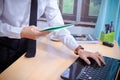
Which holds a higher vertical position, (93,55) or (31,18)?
(31,18)

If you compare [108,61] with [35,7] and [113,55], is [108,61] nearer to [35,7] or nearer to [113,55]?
[113,55]

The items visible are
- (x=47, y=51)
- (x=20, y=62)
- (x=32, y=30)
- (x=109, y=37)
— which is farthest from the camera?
(x=109, y=37)

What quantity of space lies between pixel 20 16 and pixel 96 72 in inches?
24.3

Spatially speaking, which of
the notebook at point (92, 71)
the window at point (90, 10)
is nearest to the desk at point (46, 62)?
the notebook at point (92, 71)

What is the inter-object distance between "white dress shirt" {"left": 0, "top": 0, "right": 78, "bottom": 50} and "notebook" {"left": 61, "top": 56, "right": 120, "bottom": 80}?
23 centimetres

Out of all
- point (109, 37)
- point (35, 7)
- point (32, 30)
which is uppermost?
point (35, 7)

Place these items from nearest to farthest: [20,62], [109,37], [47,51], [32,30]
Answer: [32,30] → [20,62] → [47,51] → [109,37]

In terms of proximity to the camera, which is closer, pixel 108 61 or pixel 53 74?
pixel 53 74

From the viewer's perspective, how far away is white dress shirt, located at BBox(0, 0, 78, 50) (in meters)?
1.15

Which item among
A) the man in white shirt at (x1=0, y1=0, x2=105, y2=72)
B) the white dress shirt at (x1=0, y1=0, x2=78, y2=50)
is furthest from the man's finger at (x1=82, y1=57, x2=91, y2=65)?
the white dress shirt at (x1=0, y1=0, x2=78, y2=50)

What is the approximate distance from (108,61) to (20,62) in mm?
546

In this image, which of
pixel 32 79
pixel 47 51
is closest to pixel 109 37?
pixel 47 51

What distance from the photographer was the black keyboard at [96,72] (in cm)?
103

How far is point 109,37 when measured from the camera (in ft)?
5.28
